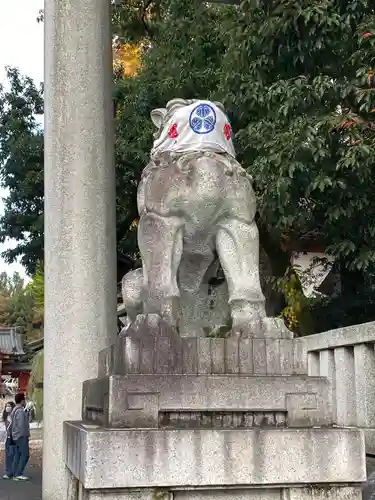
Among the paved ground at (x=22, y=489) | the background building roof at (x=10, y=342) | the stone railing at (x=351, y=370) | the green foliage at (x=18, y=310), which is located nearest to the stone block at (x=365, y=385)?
the stone railing at (x=351, y=370)

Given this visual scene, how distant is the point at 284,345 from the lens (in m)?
3.20

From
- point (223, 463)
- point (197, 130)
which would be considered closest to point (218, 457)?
point (223, 463)

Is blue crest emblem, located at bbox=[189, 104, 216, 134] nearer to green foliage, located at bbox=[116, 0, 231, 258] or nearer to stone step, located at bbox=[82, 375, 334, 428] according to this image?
stone step, located at bbox=[82, 375, 334, 428]

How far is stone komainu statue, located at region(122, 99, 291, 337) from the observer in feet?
11.1

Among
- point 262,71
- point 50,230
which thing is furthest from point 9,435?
point 262,71

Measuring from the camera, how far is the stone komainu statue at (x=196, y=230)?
3.38 metres

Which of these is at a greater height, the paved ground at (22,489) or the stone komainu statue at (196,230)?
the stone komainu statue at (196,230)

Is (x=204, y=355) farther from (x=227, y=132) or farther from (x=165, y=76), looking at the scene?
(x=165, y=76)

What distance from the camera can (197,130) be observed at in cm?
361

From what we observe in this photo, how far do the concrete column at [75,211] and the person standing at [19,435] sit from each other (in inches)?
88.4

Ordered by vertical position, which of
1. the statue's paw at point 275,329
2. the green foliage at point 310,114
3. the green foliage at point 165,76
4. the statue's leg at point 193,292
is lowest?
the statue's paw at point 275,329

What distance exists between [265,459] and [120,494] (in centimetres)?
65

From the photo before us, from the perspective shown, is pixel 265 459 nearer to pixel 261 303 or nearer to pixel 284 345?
pixel 284 345

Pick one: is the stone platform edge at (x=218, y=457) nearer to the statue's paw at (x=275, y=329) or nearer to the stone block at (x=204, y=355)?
the stone block at (x=204, y=355)
